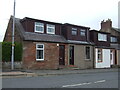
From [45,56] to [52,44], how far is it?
1789 mm

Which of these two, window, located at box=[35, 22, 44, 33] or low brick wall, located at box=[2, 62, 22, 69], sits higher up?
window, located at box=[35, 22, 44, 33]

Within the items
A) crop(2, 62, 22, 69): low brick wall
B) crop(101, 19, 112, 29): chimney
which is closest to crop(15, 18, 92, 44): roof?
crop(2, 62, 22, 69): low brick wall

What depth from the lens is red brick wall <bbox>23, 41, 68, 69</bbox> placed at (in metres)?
20.2

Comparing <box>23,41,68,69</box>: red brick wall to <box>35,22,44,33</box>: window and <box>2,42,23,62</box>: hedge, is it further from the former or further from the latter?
<box>35,22,44,33</box>: window

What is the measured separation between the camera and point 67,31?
81.4 feet

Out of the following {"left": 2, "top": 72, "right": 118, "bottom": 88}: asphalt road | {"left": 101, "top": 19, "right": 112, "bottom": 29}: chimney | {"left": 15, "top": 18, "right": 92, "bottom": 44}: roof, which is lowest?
{"left": 2, "top": 72, "right": 118, "bottom": 88}: asphalt road

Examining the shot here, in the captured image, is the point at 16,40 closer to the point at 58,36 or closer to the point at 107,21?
the point at 58,36

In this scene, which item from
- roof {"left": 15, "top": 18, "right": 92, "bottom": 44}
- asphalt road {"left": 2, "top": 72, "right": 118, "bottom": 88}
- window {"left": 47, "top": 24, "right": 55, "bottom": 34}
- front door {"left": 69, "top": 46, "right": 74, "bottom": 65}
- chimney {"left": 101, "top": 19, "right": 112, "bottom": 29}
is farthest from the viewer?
chimney {"left": 101, "top": 19, "right": 112, "bottom": 29}

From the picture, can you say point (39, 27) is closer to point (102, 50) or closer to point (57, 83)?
point (102, 50)

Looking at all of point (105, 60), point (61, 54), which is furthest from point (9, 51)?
point (105, 60)

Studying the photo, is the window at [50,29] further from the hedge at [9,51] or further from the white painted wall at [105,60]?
the white painted wall at [105,60]

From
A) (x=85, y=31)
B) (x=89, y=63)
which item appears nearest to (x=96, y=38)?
(x=85, y=31)

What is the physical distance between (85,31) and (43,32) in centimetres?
739

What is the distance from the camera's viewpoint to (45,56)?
21.5 metres
